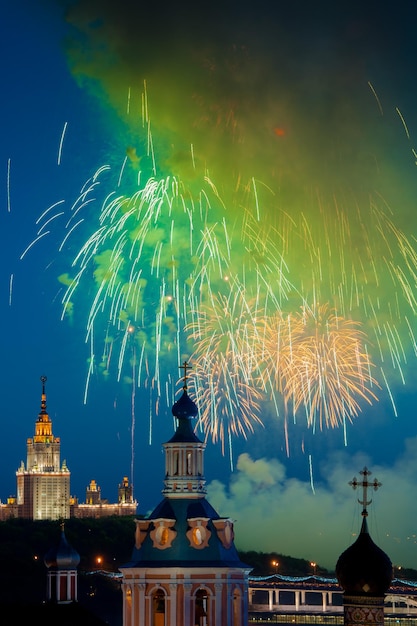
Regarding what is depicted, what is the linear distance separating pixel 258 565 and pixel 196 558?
75.1 m

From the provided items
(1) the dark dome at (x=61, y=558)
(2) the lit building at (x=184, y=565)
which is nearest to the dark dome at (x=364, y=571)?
(2) the lit building at (x=184, y=565)

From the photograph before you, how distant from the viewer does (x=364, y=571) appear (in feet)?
166

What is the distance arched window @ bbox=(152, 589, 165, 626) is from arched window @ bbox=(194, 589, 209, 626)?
1119mm

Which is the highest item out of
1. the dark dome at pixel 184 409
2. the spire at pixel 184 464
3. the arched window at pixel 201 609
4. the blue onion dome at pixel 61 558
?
the dark dome at pixel 184 409

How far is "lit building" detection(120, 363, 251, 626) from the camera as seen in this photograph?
200 ft

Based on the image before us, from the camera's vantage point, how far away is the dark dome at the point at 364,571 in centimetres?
5066

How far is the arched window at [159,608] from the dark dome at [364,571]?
37.5 ft

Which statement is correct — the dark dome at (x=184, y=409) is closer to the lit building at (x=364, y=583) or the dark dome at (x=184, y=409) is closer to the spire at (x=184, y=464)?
the spire at (x=184, y=464)

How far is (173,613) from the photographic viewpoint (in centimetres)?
6094

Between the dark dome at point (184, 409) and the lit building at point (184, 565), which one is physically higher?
the dark dome at point (184, 409)

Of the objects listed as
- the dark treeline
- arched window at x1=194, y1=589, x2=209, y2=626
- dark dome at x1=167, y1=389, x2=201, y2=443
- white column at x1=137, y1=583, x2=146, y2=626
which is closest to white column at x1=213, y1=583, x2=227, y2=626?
arched window at x1=194, y1=589, x2=209, y2=626

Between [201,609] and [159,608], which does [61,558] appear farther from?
[201,609]

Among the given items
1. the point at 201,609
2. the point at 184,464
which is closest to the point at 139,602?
the point at 201,609

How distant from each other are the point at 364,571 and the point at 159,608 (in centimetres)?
1253
